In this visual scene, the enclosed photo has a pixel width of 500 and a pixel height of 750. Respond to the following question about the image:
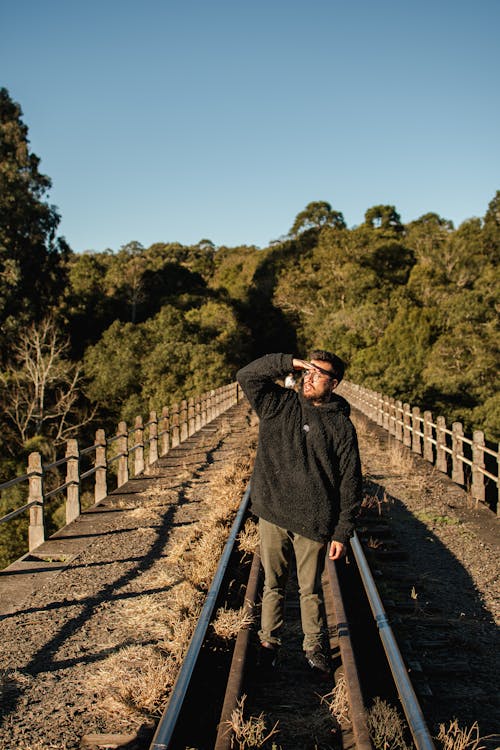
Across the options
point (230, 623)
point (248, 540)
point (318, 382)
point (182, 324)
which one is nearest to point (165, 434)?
point (248, 540)

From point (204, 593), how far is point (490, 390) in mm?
21756

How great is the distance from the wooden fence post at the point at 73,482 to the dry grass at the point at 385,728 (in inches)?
267

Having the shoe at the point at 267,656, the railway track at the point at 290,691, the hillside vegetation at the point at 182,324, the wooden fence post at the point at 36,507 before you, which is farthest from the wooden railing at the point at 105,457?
the hillside vegetation at the point at 182,324

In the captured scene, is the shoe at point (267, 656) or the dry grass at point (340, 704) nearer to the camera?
the dry grass at point (340, 704)

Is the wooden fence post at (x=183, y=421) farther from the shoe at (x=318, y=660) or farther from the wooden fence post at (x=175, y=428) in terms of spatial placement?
the shoe at (x=318, y=660)

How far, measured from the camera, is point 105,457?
1121 cm

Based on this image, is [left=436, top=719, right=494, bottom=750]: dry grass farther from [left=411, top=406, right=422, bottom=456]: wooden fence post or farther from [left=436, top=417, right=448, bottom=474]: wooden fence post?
[left=411, top=406, right=422, bottom=456]: wooden fence post

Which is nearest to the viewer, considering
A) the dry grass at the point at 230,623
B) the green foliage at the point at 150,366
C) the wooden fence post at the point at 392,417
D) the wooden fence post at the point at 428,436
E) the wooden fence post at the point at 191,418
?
the dry grass at the point at 230,623

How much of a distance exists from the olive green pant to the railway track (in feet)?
0.66

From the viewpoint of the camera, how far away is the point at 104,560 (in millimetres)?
7551

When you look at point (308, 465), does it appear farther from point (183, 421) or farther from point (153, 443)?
point (183, 421)

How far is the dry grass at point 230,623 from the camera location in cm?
486

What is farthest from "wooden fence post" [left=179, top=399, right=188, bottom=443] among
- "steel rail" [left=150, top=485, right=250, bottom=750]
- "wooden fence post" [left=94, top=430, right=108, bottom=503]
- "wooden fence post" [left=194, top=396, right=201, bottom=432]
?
"steel rail" [left=150, top=485, right=250, bottom=750]

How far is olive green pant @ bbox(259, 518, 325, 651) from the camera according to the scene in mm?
4336
